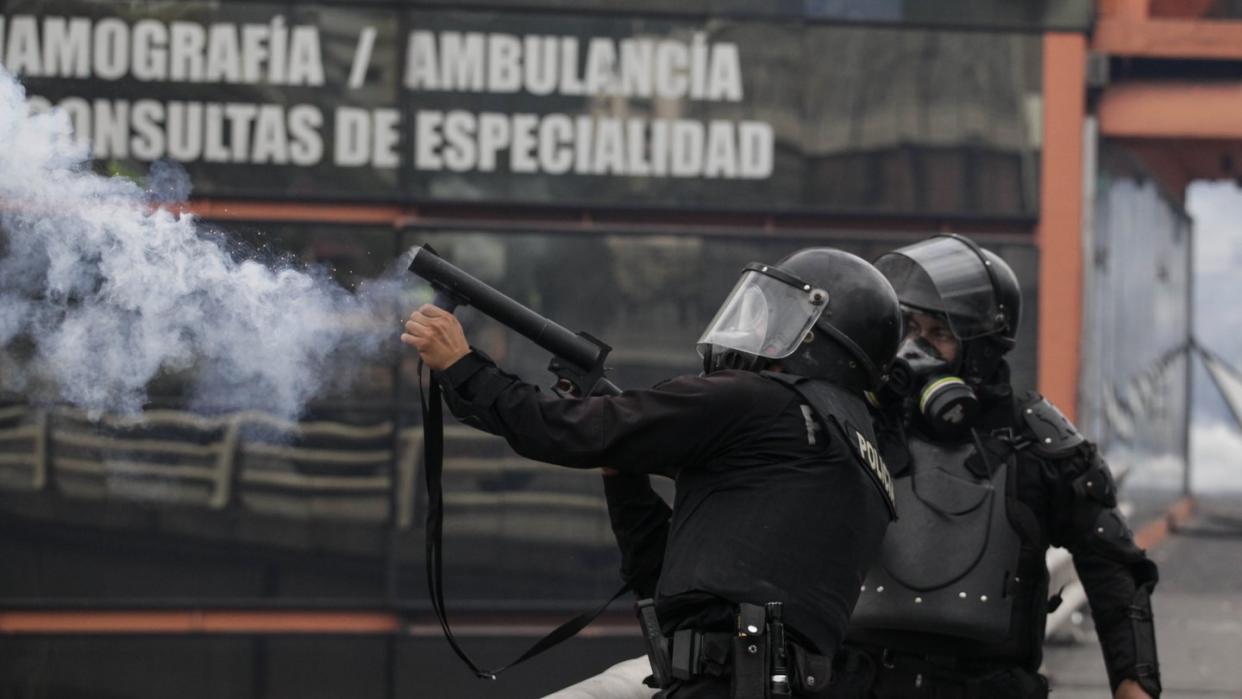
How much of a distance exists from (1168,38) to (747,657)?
23.9 feet

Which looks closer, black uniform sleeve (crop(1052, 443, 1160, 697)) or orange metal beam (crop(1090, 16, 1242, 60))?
black uniform sleeve (crop(1052, 443, 1160, 697))

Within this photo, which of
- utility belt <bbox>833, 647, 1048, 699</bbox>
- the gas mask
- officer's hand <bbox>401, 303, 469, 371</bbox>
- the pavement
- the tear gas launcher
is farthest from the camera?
the pavement

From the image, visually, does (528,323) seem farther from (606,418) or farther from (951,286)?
(951,286)

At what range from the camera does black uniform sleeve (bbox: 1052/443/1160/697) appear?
4348 millimetres

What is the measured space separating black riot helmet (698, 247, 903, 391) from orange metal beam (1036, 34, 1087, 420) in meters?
5.38

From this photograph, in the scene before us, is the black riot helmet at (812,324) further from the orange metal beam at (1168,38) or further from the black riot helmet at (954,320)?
the orange metal beam at (1168,38)

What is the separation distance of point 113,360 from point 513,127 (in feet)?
12.7

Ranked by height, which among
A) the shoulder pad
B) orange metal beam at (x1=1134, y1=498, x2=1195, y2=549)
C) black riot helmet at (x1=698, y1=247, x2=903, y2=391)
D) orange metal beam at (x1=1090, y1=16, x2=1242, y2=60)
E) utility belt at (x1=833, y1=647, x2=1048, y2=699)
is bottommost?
orange metal beam at (x1=1134, y1=498, x2=1195, y2=549)

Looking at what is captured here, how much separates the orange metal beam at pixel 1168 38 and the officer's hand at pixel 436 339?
22.0ft

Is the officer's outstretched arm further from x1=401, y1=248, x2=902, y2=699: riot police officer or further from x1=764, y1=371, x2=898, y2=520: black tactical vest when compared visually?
x1=401, y1=248, x2=902, y2=699: riot police officer

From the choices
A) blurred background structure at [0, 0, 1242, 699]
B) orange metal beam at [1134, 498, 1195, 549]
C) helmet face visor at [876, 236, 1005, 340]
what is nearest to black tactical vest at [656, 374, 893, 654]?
helmet face visor at [876, 236, 1005, 340]

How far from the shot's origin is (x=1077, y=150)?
887 cm

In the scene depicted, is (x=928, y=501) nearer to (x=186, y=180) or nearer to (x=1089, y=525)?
(x=1089, y=525)

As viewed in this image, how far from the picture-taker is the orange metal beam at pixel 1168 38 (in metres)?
9.29
